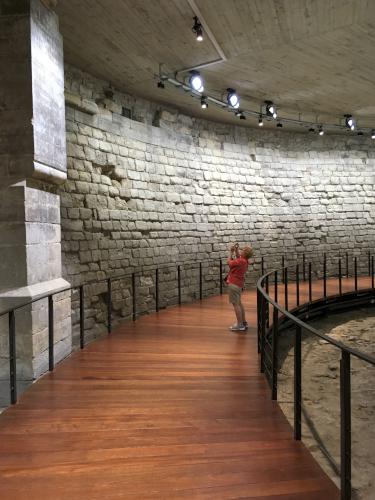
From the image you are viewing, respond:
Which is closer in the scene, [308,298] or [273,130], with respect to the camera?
[308,298]

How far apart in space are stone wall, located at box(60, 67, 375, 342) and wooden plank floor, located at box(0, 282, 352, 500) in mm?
2532

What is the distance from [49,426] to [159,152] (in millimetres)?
6036

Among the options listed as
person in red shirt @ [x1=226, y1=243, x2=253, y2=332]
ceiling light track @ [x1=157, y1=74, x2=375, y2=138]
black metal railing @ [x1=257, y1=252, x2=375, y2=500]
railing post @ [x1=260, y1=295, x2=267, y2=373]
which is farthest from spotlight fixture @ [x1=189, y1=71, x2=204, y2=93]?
railing post @ [x1=260, y1=295, x2=267, y2=373]

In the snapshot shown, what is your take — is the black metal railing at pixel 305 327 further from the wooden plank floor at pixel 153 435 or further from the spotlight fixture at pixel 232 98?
the spotlight fixture at pixel 232 98

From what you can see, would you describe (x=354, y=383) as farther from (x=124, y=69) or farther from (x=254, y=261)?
(x=124, y=69)

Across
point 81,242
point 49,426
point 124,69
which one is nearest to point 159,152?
point 124,69

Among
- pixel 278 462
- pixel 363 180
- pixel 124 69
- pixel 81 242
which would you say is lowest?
pixel 278 462

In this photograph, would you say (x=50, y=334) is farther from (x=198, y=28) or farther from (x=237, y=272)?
(x=198, y=28)

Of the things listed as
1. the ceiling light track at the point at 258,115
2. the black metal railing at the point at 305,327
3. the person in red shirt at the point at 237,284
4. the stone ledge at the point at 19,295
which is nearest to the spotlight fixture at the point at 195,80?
the ceiling light track at the point at 258,115

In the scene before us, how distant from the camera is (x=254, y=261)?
1027 centimetres

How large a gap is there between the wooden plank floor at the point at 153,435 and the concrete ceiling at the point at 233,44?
12.5ft

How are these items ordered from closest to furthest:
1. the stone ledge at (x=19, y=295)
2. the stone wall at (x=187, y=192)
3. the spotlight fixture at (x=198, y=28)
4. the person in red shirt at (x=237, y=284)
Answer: the stone ledge at (x=19, y=295)
the spotlight fixture at (x=198, y=28)
the person in red shirt at (x=237, y=284)
the stone wall at (x=187, y=192)

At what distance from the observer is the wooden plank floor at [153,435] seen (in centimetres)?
218

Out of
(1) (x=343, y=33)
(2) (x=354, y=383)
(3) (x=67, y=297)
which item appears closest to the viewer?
(3) (x=67, y=297)
